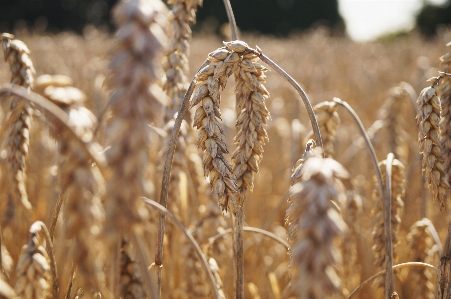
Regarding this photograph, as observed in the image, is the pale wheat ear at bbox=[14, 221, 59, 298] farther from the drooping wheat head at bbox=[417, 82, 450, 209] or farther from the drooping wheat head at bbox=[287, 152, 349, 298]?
the drooping wheat head at bbox=[417, 82, 450, 209]

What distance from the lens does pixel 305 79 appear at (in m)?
5.41

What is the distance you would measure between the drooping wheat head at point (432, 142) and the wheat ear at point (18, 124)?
0.94 metres

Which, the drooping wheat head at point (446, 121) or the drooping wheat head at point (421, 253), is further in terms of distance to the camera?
the drooping wheat head at point (421, 253)

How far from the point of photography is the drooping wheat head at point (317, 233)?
53 cm

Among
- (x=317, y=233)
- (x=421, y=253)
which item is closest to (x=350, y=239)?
(x=421, y=253)

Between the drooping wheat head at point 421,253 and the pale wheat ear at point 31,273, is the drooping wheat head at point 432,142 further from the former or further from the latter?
the pale wheat ear at point 31,273

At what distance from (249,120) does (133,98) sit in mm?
437

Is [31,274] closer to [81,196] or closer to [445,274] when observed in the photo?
[81,196]

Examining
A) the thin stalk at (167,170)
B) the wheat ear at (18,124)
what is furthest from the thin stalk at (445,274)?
the wheat ear at (18,124)

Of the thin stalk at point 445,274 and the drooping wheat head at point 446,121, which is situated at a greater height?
the drooping wheat head at point 446,121

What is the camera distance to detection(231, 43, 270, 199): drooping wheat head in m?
0.87

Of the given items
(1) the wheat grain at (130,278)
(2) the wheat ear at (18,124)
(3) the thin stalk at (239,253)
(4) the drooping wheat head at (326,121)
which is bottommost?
(1) the wheat grain at (130,278)

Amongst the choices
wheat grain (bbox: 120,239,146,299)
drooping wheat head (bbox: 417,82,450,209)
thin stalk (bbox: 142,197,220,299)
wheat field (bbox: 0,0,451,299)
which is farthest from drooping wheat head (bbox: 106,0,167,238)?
drooping wheat head (bbox: 417,82,450,209)

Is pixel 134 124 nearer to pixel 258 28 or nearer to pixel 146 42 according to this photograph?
pixel 146 42
